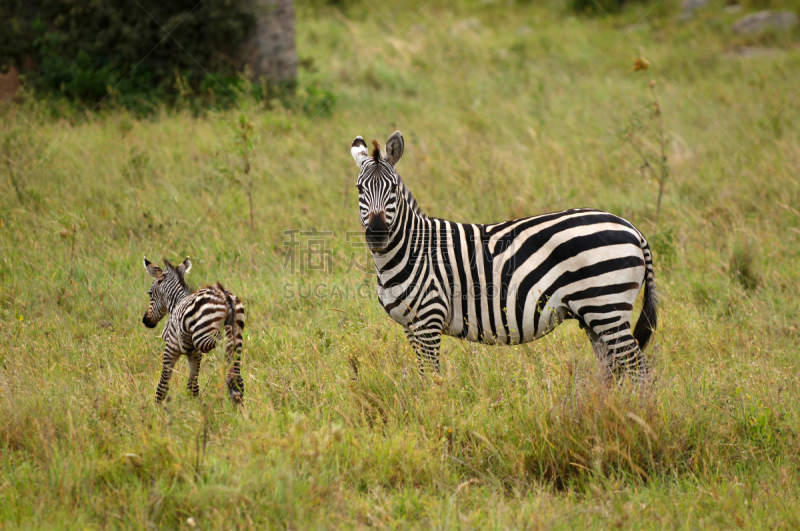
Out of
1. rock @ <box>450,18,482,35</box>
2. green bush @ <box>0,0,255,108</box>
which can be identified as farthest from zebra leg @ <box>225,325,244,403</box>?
rock @ <box>450,18,482,35</box>

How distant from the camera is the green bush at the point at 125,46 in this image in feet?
36.6

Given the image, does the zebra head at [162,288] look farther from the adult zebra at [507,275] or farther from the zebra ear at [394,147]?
the zebra ear at [394,147]

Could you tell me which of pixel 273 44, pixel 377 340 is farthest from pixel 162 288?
pixel 273 44

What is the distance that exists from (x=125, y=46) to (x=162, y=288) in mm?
8245

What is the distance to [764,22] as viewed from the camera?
17.8 metres

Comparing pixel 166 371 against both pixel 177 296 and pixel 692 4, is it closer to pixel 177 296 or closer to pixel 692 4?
pixel 177 296

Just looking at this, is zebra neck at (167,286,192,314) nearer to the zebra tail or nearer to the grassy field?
the grassy field

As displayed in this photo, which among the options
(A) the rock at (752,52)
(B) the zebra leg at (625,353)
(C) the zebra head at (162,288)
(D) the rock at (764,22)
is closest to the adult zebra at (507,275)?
(B) the zebra leg at (625,353)

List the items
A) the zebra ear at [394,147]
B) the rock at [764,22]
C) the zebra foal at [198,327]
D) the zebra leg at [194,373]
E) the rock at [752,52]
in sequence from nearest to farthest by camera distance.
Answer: the zebra foal at [198,327] → the zebra leg at [194,373] → the zebra ear at [394,147] → the rock at [752,52] → the rock at [764,22]

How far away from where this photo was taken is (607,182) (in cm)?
943

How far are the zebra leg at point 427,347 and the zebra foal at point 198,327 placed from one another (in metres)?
1.33

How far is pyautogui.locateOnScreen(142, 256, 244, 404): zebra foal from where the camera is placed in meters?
4.30

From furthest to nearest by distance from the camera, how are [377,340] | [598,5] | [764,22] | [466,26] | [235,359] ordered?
1. [598,5]
2. [466,26]
3. [764,22]
4. [377,340]
5. [235,359]

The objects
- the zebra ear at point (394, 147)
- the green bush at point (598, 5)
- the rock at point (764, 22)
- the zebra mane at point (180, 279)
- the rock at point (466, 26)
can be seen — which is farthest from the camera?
the green bush at point (598, 5)
